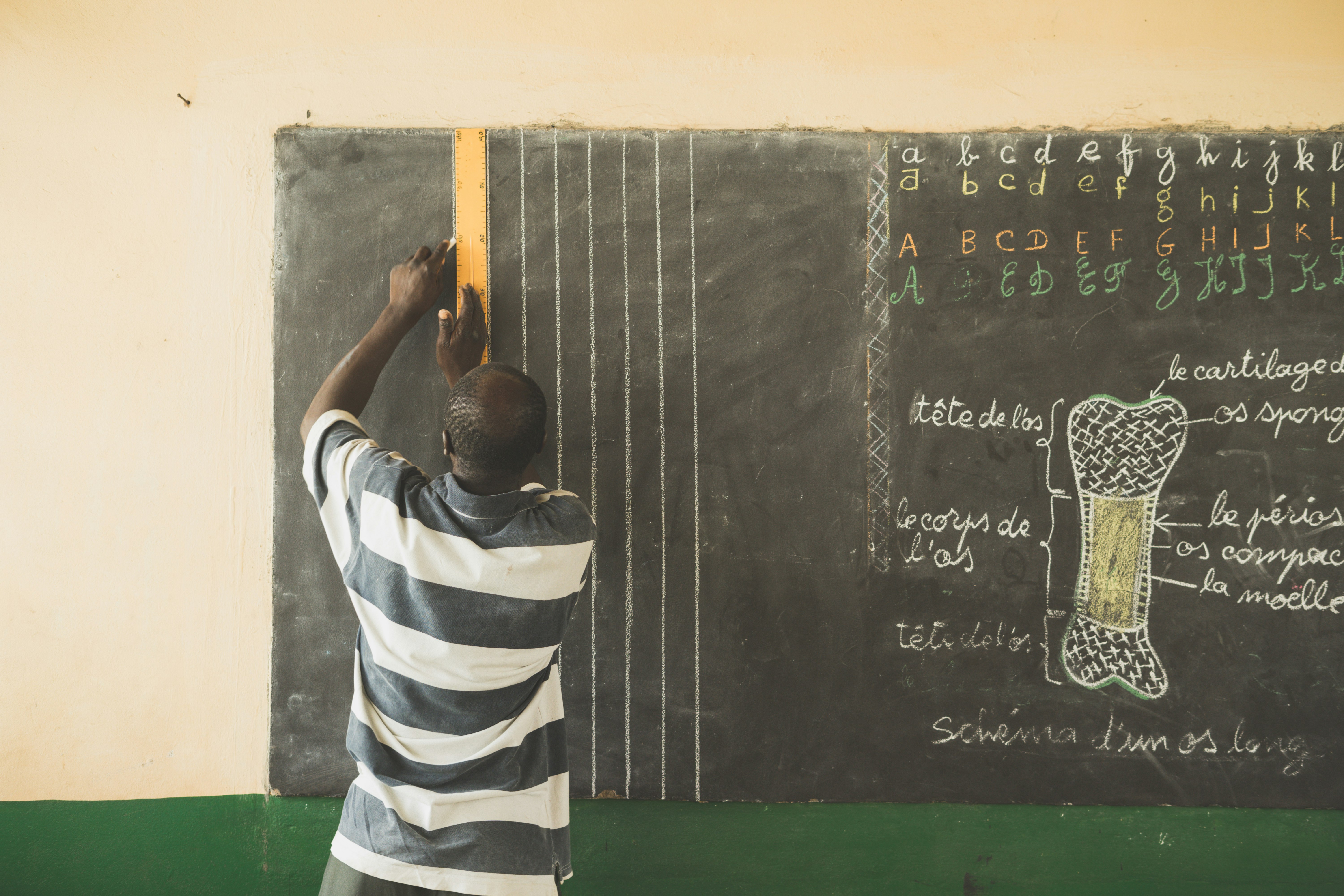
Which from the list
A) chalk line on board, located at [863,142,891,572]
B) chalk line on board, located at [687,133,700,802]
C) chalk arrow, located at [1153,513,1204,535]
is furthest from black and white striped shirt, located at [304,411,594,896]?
chalk arrow, located at [1153,513,1204,535]

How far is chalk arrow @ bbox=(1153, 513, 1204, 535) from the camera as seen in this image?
75.6 inches

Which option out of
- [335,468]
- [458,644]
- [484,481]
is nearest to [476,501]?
[484,481]

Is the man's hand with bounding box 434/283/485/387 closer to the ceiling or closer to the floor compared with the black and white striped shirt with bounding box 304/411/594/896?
closer to the ceiling

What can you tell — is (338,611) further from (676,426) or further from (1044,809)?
(1044,809)

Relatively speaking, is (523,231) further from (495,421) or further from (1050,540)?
(1050,540)

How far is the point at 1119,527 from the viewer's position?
6.30 feet

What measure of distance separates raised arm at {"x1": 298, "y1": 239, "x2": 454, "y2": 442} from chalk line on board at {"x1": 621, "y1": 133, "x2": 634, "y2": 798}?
1.50ft

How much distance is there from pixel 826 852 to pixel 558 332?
156cm

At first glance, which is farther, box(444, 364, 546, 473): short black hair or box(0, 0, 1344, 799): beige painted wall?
box(0, 0, 1344, 799): beige painted wall

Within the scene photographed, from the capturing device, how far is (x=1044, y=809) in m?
1.93

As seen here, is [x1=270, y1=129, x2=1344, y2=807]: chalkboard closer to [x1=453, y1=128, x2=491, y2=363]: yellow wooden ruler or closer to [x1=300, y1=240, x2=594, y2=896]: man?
[x1=453, y1=128, x2=491, y2=363]: yellow wooden ruler

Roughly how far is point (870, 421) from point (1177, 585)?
919 millimetres

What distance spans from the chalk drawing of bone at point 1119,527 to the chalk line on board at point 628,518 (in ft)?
3.82

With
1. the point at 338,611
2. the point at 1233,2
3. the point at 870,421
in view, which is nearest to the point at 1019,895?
the point at 870,421
